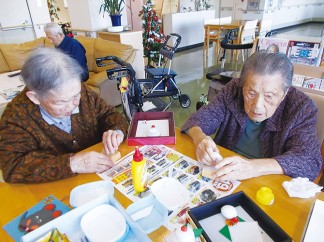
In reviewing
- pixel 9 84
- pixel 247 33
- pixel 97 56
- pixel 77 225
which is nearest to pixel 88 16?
pixel 97 56

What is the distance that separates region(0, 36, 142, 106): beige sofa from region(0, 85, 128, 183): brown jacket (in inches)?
74.1

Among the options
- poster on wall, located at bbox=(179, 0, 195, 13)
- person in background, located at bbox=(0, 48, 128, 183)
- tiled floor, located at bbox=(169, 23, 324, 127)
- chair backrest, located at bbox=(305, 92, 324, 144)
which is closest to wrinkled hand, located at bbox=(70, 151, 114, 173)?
person in background, located at bbox=(0, 48, 128, 183)

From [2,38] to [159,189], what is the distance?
560cm

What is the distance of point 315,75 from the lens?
6.06 ft

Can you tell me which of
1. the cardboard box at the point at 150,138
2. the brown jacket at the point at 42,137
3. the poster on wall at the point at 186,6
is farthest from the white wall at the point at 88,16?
the cardboard box at the point at 150,138

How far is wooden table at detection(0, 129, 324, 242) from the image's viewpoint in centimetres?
76

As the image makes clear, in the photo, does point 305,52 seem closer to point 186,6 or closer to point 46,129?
point 46,129

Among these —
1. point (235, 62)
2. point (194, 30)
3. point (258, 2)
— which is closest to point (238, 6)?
point (258, 2)

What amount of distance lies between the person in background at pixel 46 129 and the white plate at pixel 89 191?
12cm

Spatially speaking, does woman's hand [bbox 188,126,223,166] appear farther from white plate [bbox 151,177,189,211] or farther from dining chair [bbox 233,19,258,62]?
dining chair [bbox 233,19,258,62]

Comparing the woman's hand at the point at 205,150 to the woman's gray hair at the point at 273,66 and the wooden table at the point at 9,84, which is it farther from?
the wooden table at the point at 9,84

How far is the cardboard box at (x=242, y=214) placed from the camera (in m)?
0.70

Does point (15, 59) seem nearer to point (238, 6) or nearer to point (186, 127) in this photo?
point (186, 127)

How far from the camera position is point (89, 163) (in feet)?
3.34
